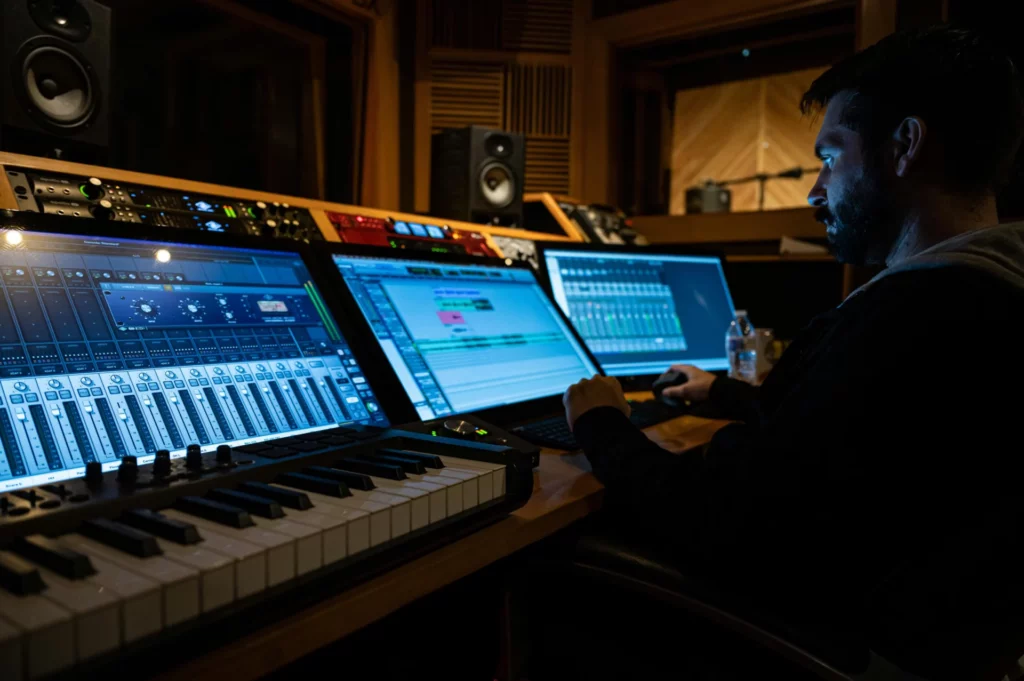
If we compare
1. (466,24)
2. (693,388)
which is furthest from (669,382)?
(466,24)

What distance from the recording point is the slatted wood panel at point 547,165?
3.75m

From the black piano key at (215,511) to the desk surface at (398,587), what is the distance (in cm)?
9

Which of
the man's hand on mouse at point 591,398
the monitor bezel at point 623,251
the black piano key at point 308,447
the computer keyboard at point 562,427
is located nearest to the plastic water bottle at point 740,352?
the monitor bezel at point 623,251

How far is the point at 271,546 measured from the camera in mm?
548

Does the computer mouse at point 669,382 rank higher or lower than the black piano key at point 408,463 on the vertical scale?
lower

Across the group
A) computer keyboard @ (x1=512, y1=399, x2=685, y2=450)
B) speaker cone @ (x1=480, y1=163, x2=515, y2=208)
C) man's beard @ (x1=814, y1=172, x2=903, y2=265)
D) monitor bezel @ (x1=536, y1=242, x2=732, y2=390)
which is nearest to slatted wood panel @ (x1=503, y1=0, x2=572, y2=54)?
speaker cone @ (x1=480, y1=163, x2=515, y2=208)

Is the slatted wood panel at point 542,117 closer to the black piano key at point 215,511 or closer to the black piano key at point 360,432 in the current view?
the black piano key at point 360,432

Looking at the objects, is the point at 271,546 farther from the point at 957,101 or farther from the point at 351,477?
the point at 957,101

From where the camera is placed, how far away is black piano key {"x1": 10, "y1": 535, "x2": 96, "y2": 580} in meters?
0.47

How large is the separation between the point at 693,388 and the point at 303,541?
1.32 meters

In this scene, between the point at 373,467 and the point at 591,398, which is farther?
the point at 591,398

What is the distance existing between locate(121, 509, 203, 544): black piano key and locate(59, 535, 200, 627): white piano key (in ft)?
0.09

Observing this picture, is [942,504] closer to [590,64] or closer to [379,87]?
[379,87]

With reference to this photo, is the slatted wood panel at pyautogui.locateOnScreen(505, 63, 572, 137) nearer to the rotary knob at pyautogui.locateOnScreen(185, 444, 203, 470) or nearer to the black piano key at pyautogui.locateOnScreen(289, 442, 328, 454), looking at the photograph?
the black piano key at pyautogui.locateOnScreen(289, 442, 328, 454)
